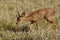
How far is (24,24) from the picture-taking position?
10039 mm

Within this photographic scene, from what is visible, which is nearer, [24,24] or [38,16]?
[24,24]

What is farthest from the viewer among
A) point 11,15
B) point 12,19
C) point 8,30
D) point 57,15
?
point 57,15

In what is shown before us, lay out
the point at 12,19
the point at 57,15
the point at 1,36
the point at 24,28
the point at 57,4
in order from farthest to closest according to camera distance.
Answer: the point at 57,4 < the point at 57,15 < the point at 12,19 < the point at 24,28 < the point at 1,36

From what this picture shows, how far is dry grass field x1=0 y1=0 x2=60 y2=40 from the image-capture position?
8.12 metres

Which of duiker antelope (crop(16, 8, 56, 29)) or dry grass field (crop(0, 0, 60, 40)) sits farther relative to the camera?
duiker antelope (crop(16, 8, 56, 29))

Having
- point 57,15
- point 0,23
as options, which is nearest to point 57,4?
point 57,15

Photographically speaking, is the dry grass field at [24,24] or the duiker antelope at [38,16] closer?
the dry grass field at [24,24]

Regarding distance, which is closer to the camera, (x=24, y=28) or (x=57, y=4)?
(x=24, y=28)

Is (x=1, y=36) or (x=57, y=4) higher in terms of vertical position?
(x=1, y=36)

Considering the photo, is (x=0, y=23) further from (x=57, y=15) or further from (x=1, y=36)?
(x=57, y=15)

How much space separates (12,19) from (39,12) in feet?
4.24

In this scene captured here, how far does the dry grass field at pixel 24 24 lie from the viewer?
8.12m

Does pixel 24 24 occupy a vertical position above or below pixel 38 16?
above

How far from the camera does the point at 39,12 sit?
11352 millimetres
